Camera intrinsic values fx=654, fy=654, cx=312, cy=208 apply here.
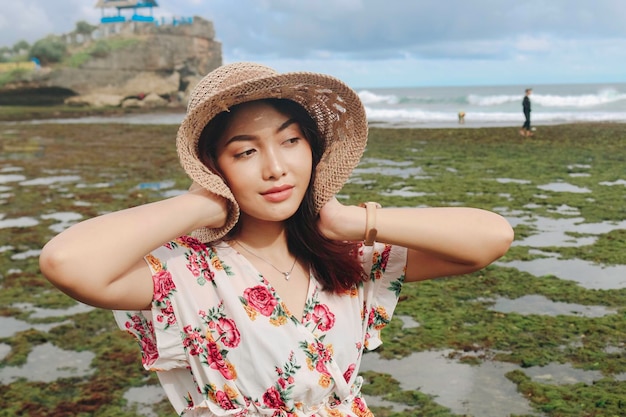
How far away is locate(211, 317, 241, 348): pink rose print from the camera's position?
182 centimetres

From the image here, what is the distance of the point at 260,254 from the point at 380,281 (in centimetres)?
40

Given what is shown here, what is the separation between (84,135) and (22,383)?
1891 cm

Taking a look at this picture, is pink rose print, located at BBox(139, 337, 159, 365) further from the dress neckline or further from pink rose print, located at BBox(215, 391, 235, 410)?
the dress neckline

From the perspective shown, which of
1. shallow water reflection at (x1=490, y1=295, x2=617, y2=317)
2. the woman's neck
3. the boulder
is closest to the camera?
the woman's neck

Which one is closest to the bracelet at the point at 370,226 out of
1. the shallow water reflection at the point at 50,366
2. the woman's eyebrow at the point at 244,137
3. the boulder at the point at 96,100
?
the woman's eyebrow at the point at 244,137

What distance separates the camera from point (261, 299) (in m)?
1.88

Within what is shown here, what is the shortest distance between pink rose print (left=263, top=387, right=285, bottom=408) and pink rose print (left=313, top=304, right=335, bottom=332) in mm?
230

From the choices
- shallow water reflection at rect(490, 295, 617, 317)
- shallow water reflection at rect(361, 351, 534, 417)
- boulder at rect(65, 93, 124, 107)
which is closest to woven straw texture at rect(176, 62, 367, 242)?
shallow water reflection at rect(361, 351, 534, 417)

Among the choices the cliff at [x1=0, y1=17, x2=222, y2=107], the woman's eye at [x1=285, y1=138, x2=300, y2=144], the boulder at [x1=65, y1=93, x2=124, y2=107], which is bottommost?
the boulder at [x1=65, y1=93, x2=124, y2=107]

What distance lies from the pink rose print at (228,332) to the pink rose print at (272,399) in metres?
0.16

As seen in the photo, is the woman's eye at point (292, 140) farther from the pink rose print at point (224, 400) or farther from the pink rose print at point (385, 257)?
the pink rose print at point (224, 400)

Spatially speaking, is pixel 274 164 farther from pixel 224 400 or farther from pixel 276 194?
pixel 224 400

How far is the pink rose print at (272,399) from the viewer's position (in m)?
1.81

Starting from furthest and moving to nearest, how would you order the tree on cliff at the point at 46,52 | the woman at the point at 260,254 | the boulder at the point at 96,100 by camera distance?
the tree on cliff at the point at 46,52 → the boulder at the point at 96,100 → the woman at the point at 260,254
